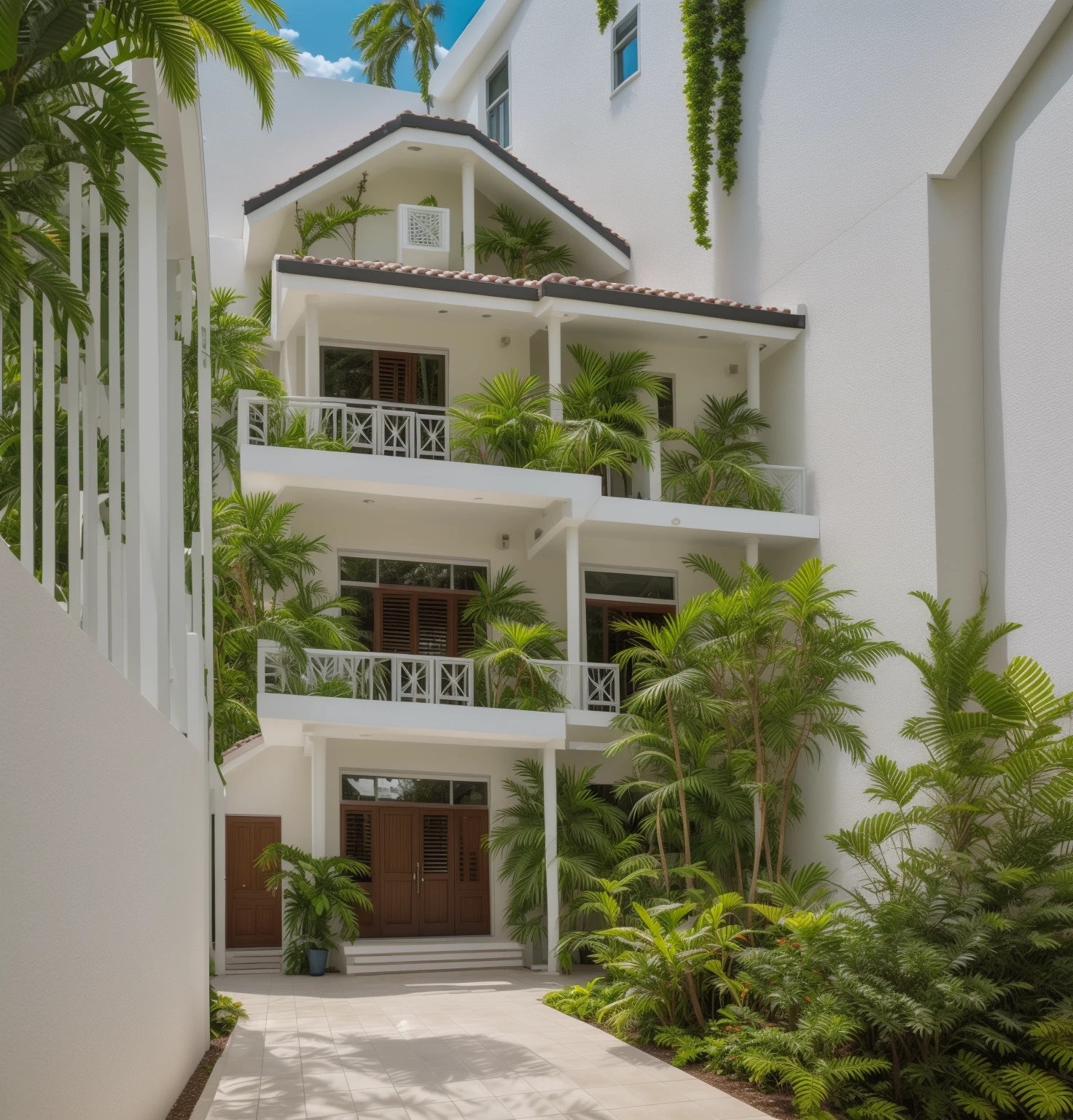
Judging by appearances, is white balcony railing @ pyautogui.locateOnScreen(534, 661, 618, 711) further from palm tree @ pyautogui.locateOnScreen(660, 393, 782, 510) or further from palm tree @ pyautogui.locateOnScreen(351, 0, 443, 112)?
palm tree @ pyautogui.locateOnScreen(351, 0, 443, 112)

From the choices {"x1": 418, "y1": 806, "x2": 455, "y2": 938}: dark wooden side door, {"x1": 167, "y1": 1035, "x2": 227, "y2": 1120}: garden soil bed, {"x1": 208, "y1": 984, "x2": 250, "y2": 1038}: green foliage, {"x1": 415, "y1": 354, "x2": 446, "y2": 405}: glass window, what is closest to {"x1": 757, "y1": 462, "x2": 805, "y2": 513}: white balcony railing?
{"x1": 415, "y1": 354, "x2": 446, "y2": 405}: glass window

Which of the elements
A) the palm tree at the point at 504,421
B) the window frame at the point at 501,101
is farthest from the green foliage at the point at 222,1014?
the window frame at the point at 501,101

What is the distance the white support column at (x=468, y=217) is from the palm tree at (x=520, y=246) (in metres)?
0.53

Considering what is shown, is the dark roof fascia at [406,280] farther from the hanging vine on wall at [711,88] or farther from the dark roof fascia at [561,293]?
the hanging vine on wall at [711,88]

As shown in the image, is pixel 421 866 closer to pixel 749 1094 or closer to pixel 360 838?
pixel 360 838

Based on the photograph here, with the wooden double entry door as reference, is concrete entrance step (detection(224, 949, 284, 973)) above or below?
below

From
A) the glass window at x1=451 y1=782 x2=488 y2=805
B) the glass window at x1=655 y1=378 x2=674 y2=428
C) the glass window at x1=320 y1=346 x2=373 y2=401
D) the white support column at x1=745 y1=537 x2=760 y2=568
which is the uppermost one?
the glass window at x1=320 y1=346 x2=373 y2=401

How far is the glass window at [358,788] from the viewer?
16172 mm

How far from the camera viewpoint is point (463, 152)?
60.1 ft

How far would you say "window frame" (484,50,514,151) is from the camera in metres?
23.3

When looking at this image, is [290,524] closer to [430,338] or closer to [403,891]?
[430,338]

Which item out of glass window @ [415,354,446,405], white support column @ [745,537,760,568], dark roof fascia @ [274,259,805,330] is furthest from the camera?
glass window @ [415,354,446,405]

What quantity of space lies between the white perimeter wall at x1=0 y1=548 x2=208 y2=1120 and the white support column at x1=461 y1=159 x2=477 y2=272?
12.5 metres

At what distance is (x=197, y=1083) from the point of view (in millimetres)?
8008
